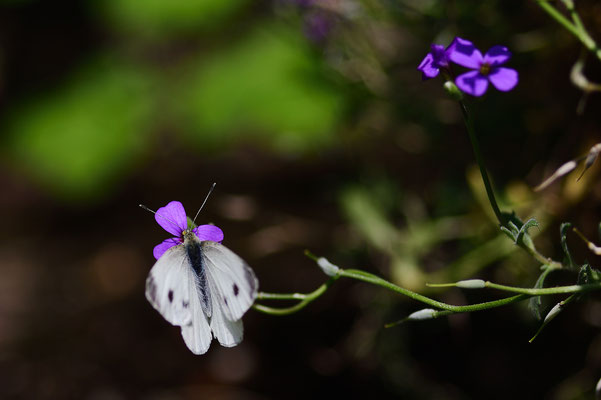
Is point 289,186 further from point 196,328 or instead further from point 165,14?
point 196,328

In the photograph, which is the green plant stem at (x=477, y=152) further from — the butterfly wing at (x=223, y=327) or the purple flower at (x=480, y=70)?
the butterfly wing at (x=223, y=327)

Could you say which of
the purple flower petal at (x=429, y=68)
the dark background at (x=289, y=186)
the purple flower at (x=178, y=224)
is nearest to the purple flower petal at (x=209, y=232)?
the purple flower at (x=178, y=224)

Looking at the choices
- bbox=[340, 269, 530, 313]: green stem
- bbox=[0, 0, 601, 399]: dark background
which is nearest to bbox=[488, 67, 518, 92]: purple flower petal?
bbox=[340, 269, 530, 313]: green stem

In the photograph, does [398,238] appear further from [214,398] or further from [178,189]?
[178,189]

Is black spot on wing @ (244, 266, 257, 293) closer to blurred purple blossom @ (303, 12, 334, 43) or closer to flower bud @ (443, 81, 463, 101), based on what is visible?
flower bud @ (443, 81, 463, 101)

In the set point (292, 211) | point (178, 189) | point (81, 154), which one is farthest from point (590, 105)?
point (81, 154)

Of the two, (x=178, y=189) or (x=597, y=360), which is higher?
(x=597, y=360)

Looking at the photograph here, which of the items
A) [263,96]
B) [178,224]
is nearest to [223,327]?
[178,224]
